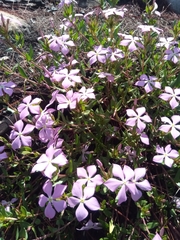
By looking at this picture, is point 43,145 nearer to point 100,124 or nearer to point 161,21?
point 100,124

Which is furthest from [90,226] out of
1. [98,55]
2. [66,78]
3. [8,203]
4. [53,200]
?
[98,55]

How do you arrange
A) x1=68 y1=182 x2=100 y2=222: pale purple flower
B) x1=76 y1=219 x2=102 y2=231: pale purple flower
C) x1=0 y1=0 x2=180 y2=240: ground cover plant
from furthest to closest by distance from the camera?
x1=76 y1=219 x2=102 y2=231: pale purple flower
x1=0 y1=0 x2=180 y2=240: ground cover plant
x1=68 y1=182 x2=100 y2=222: pale purple flower

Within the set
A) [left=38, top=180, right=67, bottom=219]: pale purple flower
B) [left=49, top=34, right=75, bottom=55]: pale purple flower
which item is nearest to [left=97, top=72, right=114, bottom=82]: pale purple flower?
[left=49, top=34, right=75, bottom=55]: pale purple flower

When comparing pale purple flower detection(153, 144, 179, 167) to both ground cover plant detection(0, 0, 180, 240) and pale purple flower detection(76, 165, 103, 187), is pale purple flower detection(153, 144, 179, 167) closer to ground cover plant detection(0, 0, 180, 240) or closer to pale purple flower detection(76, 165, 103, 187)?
ground cover plant detection(0, 0, 180, 240)

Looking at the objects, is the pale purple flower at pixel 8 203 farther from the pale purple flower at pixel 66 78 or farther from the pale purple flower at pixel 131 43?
the pale purple flower at pixel 131 43

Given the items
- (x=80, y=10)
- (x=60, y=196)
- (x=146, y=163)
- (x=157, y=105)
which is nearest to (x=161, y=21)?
(x=80, y=10)

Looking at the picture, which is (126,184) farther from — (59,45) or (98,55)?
(59,45)

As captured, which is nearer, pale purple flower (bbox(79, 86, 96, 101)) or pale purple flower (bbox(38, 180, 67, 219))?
pale purple flower (bbox(38, 180, 67, 219))
